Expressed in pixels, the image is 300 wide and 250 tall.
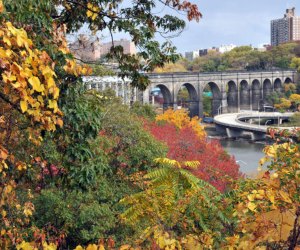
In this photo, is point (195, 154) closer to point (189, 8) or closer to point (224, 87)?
point (189, 8)

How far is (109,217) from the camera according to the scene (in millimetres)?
9445

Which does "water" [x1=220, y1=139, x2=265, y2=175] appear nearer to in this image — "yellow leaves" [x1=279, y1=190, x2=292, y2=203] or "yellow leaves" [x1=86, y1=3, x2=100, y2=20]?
"yellow leaves" [x1=86, y1=3, x2=100, y2=20]

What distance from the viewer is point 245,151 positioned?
141 feet

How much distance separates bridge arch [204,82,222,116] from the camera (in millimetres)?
72250

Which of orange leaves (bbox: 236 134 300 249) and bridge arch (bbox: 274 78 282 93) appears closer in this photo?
orange leaves (bbox: 236 134 300 249)

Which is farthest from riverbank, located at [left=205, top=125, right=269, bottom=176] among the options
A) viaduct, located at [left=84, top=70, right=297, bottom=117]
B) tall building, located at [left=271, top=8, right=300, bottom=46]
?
tall building, located at [left=271, top=8, right=300, bottom=46]

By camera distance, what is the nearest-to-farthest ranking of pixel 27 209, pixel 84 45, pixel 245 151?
pixel 27 209
pixel 84 45
pixel 245 151

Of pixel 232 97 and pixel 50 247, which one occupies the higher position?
pixel 50 247

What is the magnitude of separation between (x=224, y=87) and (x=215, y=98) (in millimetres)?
2773

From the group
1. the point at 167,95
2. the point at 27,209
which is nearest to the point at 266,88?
the point at 167,95

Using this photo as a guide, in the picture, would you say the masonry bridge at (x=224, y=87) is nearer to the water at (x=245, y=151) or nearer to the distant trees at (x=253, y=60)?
the distant trees at (x=253, y=60)

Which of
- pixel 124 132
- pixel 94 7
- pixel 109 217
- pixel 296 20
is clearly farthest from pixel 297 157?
pixel 296 20

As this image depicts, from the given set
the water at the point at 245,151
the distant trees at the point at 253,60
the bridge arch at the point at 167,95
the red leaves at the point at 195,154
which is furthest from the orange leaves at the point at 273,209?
the distant trees at the point at 253,60

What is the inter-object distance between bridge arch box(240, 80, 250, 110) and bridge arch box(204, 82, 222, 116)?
8598 mm
